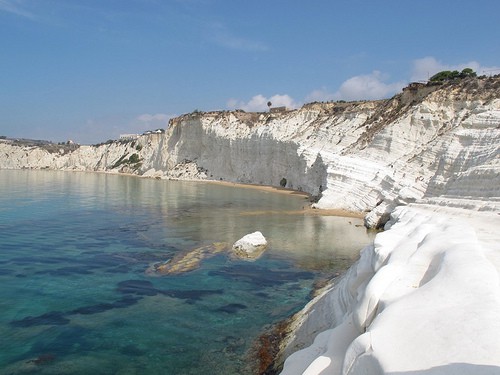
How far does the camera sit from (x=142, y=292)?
13602mm

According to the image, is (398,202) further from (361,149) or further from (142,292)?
(361,149)

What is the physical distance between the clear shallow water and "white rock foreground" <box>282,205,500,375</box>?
8.89 feet

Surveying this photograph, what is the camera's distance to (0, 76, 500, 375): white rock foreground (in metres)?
4.92

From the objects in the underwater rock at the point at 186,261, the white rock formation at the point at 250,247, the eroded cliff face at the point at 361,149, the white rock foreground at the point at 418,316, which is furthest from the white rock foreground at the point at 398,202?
the underwater rock at the point at 186,261

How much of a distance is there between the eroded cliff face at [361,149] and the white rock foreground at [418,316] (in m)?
8.30

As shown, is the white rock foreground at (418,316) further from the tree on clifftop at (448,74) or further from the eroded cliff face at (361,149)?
the tree on clifftop at (448,74)

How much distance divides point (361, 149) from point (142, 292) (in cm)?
3709

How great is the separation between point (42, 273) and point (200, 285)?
6.05m

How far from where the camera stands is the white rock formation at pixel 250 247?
19172 mm

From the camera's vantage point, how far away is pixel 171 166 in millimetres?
92375

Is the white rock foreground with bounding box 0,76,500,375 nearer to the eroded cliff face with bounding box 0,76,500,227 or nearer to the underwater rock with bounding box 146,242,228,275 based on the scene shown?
the eroded cliff face with bounding box 0,76,500,227

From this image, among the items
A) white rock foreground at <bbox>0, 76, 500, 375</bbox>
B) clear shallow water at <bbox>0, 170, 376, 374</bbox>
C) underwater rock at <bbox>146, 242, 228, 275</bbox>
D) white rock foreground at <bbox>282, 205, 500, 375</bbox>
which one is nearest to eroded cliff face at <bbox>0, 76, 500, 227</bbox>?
white rock foreground at <bbox>0, 76, 500, 375</bbox>

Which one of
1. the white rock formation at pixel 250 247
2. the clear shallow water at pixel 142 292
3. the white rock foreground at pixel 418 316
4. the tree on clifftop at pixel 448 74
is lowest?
the clear shallow water at pixel 142 292

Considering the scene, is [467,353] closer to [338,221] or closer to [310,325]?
[310,325]
